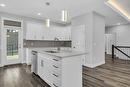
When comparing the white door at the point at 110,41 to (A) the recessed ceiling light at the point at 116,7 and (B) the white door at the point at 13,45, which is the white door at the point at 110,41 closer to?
(A) the recessed ceiling light at the point at 116,7

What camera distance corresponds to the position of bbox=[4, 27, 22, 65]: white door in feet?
17.8

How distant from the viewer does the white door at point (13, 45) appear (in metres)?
5.42

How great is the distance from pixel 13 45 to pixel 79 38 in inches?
141

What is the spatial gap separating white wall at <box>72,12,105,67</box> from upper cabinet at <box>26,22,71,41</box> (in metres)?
1.93

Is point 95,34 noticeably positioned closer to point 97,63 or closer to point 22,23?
point 97,63

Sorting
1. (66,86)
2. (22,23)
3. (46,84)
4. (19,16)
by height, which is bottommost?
(46,84)

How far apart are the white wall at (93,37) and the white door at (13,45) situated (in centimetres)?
344

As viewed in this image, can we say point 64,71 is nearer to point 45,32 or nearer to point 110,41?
point 45,32

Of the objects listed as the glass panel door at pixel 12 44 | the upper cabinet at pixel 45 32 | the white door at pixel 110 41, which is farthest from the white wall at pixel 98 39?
the glass panel door at pixel 12 44

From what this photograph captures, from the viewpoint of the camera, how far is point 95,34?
16.8 feet

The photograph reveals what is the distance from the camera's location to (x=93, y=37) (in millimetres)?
4969

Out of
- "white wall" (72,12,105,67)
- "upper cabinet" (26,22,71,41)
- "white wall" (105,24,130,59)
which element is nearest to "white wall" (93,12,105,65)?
"white wall" (72,12,105,67)

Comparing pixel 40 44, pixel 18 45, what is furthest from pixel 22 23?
pixel 40 44

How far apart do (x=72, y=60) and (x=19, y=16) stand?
4.63 m
